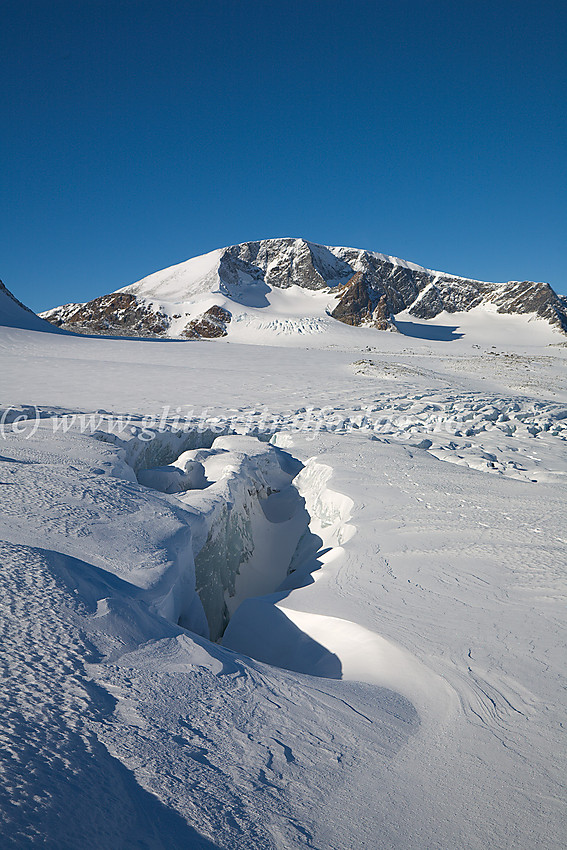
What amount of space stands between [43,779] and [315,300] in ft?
231

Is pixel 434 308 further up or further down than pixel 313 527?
further up

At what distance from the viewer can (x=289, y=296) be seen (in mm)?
69500

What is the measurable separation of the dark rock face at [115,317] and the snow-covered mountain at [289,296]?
0.11 meters

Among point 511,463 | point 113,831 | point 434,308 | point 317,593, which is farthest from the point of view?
point 434,308

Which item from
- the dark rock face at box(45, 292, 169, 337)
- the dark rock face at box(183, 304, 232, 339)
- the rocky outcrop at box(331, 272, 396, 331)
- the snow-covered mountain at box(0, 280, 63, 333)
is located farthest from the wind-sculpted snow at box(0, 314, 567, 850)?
the rocky outcrop at box(331, 272, 396, 331)

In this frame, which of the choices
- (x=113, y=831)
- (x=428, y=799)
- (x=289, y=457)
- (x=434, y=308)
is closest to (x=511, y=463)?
(x=289, y=457)

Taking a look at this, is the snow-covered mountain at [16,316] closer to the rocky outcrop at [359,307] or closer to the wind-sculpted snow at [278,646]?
the wind-sculpted snow at [278,646]

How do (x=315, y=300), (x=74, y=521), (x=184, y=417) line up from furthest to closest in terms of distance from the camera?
(x=315, y=300)
(x=184, y=417)
(x=74, y=521)

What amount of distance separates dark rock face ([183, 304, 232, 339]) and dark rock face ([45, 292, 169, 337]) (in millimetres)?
4113

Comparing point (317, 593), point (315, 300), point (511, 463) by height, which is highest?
point (315, 300)

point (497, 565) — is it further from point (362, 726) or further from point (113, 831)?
point (113, 831)

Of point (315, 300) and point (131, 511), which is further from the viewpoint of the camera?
point (315, 300)

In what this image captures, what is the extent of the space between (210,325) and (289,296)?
2494 centimetres

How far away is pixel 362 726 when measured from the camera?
5.27 feet
